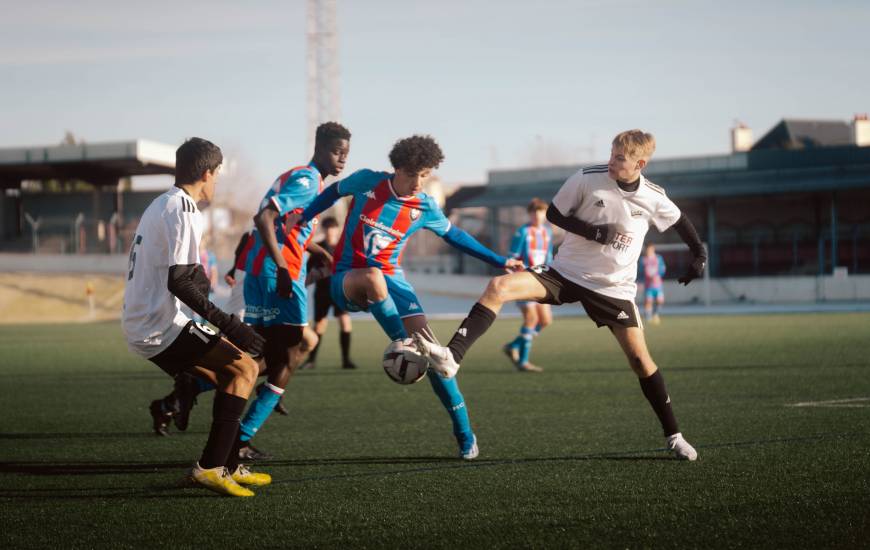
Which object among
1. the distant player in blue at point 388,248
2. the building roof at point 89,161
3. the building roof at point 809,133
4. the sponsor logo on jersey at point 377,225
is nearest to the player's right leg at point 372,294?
the distant player in blue at point 388,248

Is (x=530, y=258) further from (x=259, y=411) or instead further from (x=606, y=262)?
(x=259, y=411)

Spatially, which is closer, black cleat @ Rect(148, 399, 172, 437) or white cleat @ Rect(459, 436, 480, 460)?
white cleat @ Rect(459, 436, 480, 460)

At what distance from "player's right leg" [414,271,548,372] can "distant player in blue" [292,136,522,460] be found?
44 centimetres

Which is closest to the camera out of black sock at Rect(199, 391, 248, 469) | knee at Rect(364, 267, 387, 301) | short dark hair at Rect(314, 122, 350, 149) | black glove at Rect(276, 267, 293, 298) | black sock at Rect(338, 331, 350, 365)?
black sock at Rect(199, 391, 248, 469)

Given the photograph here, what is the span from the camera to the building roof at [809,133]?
57.1 metres

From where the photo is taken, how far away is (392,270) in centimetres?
694

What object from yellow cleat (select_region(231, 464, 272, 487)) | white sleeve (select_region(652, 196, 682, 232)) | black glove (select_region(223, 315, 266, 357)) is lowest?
yellow cleat (select_region(231, 464, 272, 487))

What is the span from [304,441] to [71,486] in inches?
81.3

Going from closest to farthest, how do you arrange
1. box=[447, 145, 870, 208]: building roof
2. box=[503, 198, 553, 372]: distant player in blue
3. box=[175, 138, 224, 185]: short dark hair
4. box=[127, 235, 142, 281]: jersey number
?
box=[127, 235, 142, 281]: jersey number → box=[175, 138, 224, 185]: short dark hair → box=[503, 198, 553, 372]: distant player in blue → box=[447, 145, 870, 208]: building roof

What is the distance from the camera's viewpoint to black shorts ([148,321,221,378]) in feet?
17.8

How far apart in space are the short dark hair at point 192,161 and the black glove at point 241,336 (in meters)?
0.83

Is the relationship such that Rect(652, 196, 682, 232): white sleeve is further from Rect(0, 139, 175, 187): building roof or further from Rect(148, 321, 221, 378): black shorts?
Rect(0, 139, 175, 187): building roof

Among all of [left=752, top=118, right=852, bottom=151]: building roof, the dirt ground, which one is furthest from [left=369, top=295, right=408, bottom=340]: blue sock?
[left=752, top=118, right=852, bottom=151]: building roof

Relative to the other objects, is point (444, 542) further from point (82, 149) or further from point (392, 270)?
point (82, 149)
